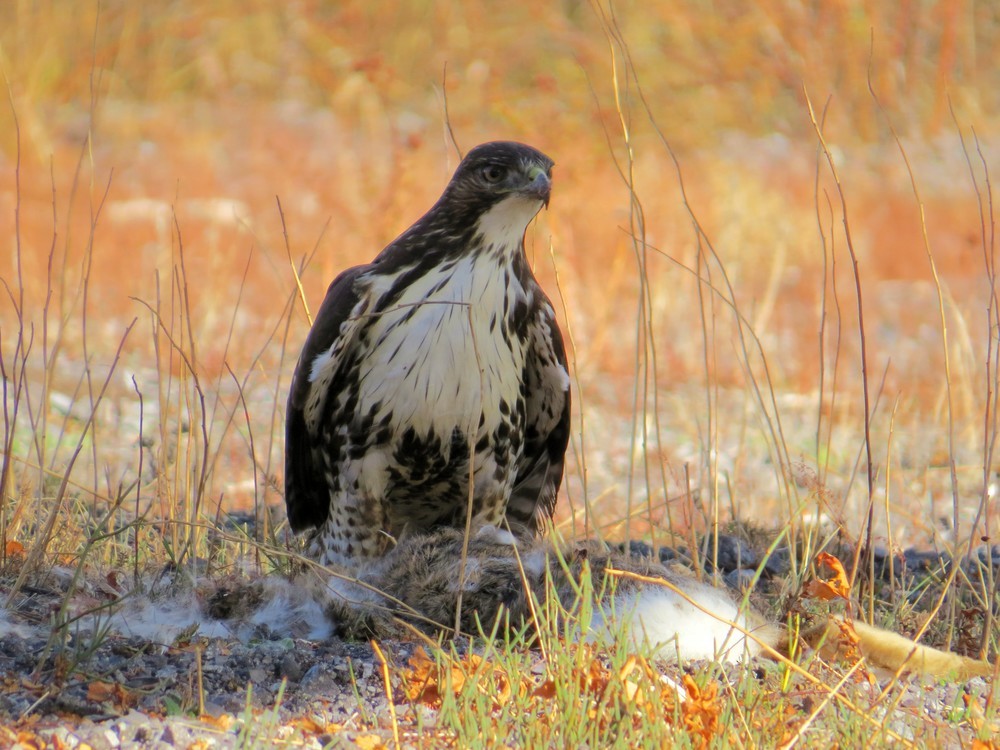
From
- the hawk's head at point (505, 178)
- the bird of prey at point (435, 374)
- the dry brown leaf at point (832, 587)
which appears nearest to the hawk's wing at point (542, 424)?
the bird of prey at point (435, 374)

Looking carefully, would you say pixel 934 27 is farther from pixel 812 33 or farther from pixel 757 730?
pixel 757 730

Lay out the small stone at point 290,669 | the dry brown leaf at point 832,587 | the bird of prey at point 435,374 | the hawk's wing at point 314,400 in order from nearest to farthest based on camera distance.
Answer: the small stone at point 290,669
the dry brown leaf at point 832,587
the bird of prey at point 435,374
the hawk's wing at point 314,400

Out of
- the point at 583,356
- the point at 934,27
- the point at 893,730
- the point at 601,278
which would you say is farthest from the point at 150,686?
the point at 934,27

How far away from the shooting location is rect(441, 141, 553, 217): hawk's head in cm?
330

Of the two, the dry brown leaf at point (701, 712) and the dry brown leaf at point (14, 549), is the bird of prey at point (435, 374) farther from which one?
the dry brown leaf at point (701, 712)

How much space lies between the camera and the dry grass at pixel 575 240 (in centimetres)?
381

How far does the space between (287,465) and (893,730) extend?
1.91m

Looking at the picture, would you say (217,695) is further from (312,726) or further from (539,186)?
(539,186)

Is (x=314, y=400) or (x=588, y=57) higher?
(x=588, y=57)

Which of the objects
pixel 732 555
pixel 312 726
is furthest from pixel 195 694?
pixel 732 555

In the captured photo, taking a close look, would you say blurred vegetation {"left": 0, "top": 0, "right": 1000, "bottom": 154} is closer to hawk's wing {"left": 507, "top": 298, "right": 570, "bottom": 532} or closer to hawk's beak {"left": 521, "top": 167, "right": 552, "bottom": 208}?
hawk's wing {"left": 507, "top": 298, "right": 570, "bottom": 532}

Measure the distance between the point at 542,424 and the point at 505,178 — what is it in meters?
0.84

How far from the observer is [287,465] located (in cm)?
382

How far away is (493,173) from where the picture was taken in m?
3.35
